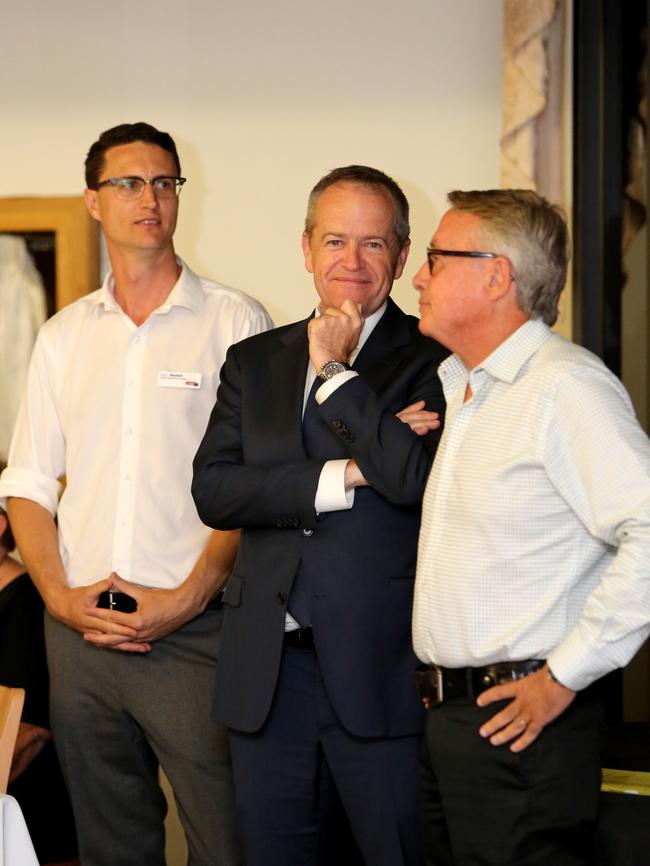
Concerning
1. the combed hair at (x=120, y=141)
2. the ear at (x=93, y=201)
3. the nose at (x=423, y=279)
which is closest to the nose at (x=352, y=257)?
the nose at (x=423, y=279)

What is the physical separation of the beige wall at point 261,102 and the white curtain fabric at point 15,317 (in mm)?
254

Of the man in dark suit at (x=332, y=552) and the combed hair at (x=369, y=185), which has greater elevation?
the combed hair at (x=369, y=185)

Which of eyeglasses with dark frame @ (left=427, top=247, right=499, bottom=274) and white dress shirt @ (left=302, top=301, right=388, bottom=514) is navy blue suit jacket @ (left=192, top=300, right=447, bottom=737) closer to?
white dress shirt @ (left=302, top=301, right=388, bottom=514)

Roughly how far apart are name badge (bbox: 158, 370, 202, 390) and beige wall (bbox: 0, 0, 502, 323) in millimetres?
1143

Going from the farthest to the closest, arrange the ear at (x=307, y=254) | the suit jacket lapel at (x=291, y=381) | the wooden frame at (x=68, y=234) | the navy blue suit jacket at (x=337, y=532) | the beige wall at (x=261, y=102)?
the wooden frame at (x=68, y=234) < the beige wall at (x=261, y=102) < the ear at (x=307, y=254) < the suit jacket lapel at (x=291, y=381) < the navy blue suit jacket at (x=337, y=532)

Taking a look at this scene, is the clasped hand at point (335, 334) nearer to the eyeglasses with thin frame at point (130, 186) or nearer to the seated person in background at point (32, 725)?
the eyeglasses with thin frame at point (130, 186)

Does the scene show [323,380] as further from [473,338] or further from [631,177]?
[631,177]

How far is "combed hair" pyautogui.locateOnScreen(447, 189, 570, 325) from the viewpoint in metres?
2.28

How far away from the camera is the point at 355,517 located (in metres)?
2.63

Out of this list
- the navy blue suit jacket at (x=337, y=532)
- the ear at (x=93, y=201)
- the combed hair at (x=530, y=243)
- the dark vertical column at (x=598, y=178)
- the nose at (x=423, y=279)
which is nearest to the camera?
the combed hair at (x=530, y=243)

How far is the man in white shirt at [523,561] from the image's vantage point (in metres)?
2.07

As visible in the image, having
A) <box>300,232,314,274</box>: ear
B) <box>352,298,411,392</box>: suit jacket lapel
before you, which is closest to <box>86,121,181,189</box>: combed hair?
<box>300,232,314,274</box>: ear

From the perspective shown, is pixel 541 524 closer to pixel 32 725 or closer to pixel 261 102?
pixel 32 725

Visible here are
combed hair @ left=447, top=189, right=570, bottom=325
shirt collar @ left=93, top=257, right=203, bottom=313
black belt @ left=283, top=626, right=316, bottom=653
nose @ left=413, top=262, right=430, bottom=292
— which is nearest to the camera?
combed hair @ left=447, top=189, right=570, bottom=325
